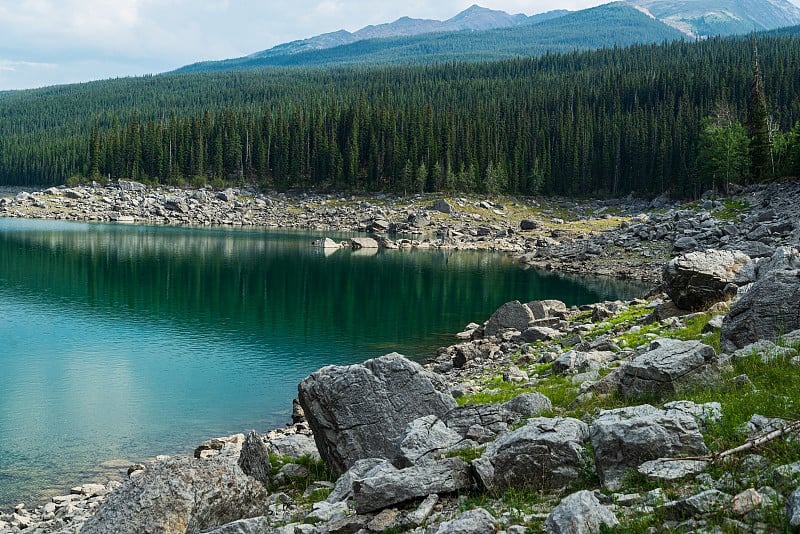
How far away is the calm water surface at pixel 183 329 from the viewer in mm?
26297

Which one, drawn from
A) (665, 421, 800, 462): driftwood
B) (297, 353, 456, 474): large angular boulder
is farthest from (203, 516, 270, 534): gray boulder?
(665, 421, 800, 462): driftwood

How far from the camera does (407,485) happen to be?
1130 centimetres

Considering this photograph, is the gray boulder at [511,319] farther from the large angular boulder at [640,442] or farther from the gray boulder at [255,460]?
the large angular boulder at [640,442]

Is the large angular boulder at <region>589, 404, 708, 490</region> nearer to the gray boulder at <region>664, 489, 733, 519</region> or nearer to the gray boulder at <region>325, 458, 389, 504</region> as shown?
the gray boulder at <region>664, 489, 733, 519</region>

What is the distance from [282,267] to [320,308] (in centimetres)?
2451

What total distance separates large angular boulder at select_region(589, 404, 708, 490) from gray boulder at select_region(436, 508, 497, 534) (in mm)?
2098

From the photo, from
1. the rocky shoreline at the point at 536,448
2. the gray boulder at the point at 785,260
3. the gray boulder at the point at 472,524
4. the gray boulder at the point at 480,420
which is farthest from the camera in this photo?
the gray boulder at the point at 785,260

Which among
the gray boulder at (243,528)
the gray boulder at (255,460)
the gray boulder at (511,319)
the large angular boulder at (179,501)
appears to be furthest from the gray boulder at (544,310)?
the gray boulder at (243,528)

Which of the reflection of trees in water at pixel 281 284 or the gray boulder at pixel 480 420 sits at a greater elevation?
the gray boulder at pixel 480 420

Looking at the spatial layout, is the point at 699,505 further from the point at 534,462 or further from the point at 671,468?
the point at 534,462

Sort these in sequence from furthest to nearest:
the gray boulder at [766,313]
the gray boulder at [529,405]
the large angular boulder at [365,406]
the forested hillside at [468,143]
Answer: the forested hillside at [468,143]
the gray boulder at [766,313]
the large angular boulder at [365,406]
the gray boulder at [529,405]

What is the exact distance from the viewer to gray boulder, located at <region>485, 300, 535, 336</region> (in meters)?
39.5

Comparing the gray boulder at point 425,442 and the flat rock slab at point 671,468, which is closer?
the flat rock slab at point 671,468

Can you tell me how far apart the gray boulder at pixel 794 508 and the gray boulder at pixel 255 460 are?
37.6 feet
